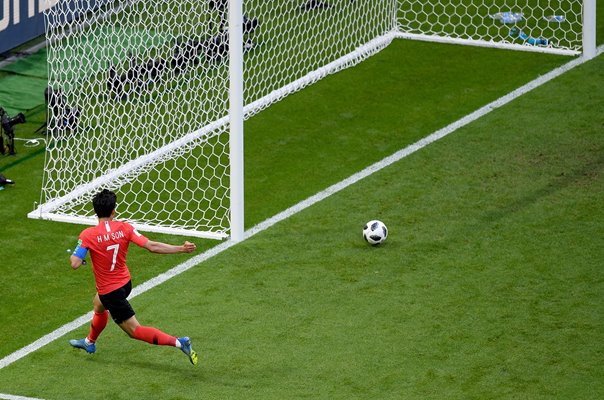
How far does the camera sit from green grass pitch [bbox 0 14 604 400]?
1123 centimetres

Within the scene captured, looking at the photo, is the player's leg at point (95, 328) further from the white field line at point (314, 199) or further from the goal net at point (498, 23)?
the goal net at point (498, 23)

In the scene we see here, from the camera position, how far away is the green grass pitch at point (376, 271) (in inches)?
442

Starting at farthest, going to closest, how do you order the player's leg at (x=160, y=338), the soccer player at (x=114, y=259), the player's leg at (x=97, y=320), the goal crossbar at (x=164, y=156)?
the goal crossbar at (x=164, y=156), the player's leg at (x=97, y=320), the player's leg at (x=160, y=338), the soccer player at (x=114, y=259)

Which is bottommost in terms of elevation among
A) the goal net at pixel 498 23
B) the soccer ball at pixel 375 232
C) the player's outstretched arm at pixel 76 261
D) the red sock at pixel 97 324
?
the soccer ball at pixel 375 232

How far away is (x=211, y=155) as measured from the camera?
16.0 meters

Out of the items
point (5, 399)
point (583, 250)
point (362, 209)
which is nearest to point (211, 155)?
point (362, 209)

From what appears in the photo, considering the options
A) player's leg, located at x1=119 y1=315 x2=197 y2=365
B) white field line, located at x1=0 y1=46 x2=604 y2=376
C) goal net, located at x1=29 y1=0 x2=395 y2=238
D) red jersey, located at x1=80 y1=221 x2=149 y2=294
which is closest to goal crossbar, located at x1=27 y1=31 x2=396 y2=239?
goal net, located at x1=29 y1=0 x2=395 y2=238

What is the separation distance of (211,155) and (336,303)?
395 cm

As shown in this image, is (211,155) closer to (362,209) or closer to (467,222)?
(362,209)

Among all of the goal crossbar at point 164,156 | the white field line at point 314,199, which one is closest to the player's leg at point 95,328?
the white field line at point 314,199

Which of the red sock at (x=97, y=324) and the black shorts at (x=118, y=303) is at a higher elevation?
the black shorts at (x=118, y=303)

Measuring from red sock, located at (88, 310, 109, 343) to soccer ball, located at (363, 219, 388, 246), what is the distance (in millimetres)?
3138

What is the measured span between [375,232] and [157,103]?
12.8 ft

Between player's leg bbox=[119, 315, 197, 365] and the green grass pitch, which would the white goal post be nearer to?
the green grass pitch
